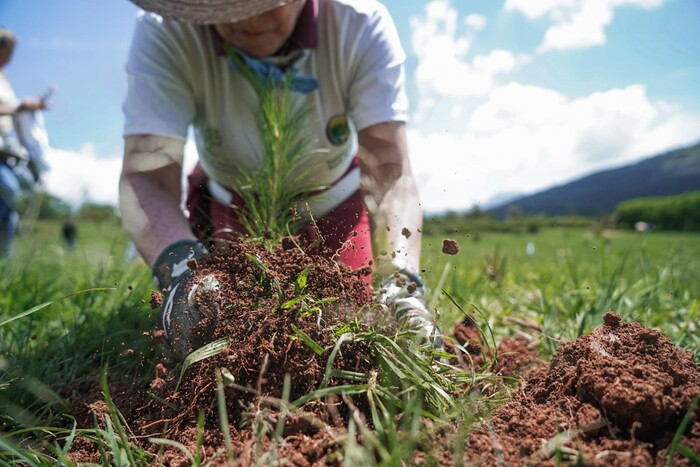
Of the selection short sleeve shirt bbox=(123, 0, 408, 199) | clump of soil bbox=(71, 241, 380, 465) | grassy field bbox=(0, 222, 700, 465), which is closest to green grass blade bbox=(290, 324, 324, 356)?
clump of soil bbox=(71, 241, 380, 465)

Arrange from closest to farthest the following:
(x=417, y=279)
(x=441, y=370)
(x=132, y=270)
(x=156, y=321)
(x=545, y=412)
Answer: (x=545, y=412) → (x=441, y=370) → (x=156, y=321) → (x=417, y=279) → (x=132, y=270)

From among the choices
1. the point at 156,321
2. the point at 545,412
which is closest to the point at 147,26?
the point at 156,321

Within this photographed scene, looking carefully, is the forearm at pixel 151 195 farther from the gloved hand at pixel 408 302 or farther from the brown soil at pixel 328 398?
the gloved hand at pixel 408 302

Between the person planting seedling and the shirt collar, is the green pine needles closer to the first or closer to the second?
the person planting seedling

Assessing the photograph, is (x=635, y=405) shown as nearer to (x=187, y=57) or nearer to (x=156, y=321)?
(x=156, y=321)

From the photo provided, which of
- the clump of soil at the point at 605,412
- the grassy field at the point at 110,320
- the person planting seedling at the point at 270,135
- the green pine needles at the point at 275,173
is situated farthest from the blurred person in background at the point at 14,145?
the clump of soil at the point at 605,412

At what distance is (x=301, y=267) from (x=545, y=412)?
27.0 inches

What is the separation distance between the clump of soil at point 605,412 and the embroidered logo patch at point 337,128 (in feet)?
5.42

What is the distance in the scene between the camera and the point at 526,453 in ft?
3.18

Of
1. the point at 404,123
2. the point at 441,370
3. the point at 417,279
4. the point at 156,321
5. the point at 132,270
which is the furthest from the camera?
the point at 132,270

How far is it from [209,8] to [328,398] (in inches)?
58.3

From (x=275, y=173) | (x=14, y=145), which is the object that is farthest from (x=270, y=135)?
(x=14, y=145)

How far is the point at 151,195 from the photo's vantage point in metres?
2.08

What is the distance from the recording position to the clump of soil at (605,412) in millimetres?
942
